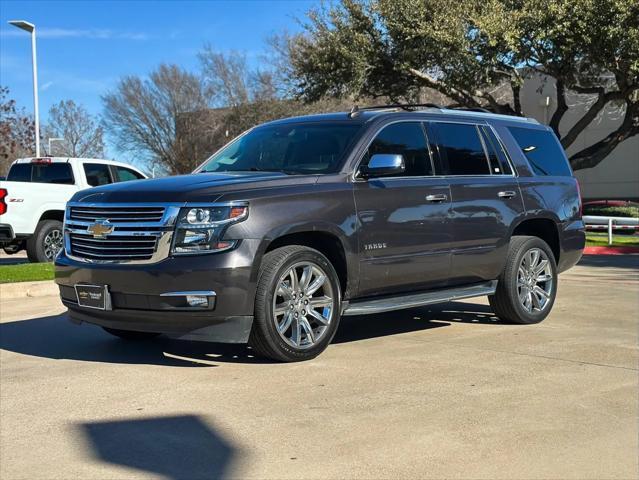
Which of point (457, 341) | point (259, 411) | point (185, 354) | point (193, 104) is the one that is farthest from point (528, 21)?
point (193, 104)

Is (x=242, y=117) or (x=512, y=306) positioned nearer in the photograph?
(x=512, y=306)

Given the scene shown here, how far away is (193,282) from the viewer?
17.9 feet

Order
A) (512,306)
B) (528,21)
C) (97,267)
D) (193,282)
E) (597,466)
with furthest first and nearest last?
1. (528,21)
2. (512,306)
3. (97,267)
4. (193,282)
5. (597,466)

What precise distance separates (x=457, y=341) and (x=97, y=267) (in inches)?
126

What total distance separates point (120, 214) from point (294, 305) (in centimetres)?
149

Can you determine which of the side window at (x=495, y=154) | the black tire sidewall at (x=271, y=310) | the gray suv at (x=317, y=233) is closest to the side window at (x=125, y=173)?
the gray suv at (x=317, y=233)

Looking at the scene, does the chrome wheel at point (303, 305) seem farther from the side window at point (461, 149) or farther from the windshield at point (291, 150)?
the side window at point (461, 149)

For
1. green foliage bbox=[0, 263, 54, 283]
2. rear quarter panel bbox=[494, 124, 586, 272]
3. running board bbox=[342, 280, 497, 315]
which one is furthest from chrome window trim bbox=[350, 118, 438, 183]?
green foliage bbox=[0, 263, 54, 283]

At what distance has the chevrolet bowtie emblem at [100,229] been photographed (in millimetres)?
5844

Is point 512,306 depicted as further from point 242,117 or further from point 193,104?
point 193,104

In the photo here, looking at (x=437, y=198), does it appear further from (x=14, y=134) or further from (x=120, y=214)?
(x=14, y=134)

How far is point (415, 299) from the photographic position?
6652 mm

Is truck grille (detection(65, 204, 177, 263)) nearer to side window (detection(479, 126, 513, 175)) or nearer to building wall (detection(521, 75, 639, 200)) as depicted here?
side window (detection(479, 126, 513, 175))

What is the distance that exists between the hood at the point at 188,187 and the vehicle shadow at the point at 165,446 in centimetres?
170
